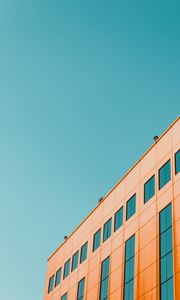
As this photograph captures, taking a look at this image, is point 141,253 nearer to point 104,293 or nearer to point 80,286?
point 104,293

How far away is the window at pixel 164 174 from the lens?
43334mm

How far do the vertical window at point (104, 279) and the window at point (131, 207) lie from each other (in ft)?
17.4

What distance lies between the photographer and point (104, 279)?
4975 cm

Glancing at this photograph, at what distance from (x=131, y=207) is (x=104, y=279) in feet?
26.0

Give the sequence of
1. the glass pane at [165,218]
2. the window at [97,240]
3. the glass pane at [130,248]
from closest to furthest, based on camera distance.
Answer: the glass pane at [165,218] < the glass pane at [130,248] < the window at [97,240]

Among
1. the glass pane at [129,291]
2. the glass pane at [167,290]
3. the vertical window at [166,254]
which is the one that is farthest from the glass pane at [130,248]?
the glass pane at [167,290]

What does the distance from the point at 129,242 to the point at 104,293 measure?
20.5 feet

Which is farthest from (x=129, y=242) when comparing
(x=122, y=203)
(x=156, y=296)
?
(x=156, y=296)

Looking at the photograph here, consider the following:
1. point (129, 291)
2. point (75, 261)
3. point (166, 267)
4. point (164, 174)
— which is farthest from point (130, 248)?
point (75, 261)

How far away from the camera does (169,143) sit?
44906 mm

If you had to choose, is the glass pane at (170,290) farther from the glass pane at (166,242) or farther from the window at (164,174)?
the window at (164,174)

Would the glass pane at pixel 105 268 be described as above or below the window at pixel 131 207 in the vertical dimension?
below

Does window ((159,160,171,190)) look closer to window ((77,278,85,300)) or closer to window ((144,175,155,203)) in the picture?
window ((144,175,155,203))

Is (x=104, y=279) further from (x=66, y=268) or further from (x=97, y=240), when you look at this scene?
(x=66, y=268)
